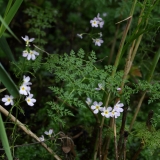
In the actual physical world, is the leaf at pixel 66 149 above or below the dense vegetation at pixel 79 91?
below

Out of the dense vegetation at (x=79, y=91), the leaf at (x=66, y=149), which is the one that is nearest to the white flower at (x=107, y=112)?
the dense vegetation at (x=79, y=91)

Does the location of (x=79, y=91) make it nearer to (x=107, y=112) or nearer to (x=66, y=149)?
(x=107, y=112)

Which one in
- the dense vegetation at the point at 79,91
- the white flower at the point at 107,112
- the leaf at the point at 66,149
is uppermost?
the dense vegetation at the point at 79,91

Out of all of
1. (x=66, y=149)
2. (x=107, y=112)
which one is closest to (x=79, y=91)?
(x=107, y=112)

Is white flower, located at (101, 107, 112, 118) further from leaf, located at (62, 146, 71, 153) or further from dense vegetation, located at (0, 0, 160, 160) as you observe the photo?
leaf, located at (62, 146, 71, 153)

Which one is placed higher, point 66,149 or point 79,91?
point 79,91

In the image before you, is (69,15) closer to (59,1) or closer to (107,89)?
(59,1)

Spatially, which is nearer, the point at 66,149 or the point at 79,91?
the point at 79,91

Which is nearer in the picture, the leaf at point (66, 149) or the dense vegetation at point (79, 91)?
the dense vegetation at point (79, 91)

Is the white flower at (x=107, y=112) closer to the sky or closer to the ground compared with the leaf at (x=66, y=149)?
closer to the sky

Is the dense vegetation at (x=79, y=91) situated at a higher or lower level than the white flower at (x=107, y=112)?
higher

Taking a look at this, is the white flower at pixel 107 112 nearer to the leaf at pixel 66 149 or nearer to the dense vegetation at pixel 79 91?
the dense vegetation at pixel 79 91
